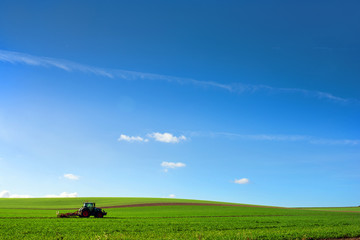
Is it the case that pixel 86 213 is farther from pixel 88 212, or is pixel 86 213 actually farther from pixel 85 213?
pixel 88 212

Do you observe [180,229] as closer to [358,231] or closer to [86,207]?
[358,231]

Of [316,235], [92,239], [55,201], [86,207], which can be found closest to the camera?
[92,239]

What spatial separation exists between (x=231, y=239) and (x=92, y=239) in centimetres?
1060

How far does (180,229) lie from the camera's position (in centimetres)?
2883

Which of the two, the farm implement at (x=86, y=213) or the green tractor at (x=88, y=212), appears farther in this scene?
the green tractor at (x=88, y=212)

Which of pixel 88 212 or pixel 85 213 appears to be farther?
Answer: pixel 88 212

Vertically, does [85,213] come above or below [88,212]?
below

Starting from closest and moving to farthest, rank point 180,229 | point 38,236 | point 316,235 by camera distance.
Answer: point 38,236, point 316,235, point 180,229

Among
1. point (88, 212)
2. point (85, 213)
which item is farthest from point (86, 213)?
point (88, 212)

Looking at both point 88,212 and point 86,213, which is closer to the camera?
point 86,213

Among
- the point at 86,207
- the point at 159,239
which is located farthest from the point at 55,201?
the point at 159,239

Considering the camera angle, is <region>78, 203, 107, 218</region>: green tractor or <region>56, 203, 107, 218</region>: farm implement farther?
<region>78, 203, 107, 218</region>: green tractor

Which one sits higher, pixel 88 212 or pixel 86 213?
pixel 88 212

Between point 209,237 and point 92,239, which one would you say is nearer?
point 92,239
